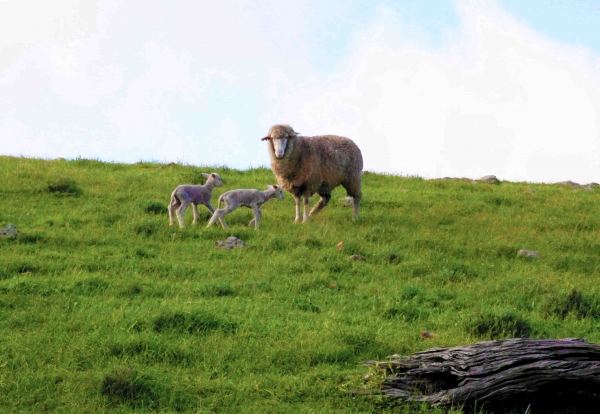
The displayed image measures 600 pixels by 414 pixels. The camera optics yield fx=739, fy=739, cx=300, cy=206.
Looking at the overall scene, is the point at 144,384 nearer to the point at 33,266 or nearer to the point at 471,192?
the point at 33,266

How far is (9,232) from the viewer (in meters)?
14.7

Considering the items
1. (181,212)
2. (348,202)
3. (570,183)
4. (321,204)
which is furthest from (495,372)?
(570,183)

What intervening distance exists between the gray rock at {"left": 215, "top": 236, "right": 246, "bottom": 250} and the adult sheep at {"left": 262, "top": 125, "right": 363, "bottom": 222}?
10.1ft

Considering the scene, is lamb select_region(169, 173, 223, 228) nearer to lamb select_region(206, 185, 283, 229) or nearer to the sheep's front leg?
the sheep's front leg

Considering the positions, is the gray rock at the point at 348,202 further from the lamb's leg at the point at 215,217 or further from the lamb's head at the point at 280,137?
the lamb's leg at the point at 215,217

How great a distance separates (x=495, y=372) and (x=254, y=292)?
16.4ft

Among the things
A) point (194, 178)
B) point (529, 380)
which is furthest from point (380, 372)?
point (194, 178)

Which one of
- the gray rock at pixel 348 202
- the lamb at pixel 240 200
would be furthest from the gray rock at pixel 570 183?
the lamb at pixel 240 200

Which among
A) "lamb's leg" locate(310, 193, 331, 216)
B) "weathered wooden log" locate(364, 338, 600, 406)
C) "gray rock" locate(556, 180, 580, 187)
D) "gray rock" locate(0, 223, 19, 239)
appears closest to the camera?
"weathered wooden log" locate(364, 338, 600, 406)

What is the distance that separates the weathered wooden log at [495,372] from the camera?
754 cm

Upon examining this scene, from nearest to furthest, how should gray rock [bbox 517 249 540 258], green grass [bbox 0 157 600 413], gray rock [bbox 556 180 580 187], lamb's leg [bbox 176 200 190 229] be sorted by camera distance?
green grass [bbox 0 157 600 413], gray rock [bbox 517 249 540 258], lamb's leg [bbox 176 200 190 229], gray rock [bbox 556 180 580 187]

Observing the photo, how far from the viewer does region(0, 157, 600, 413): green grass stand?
8.08 m

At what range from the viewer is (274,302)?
442 inches

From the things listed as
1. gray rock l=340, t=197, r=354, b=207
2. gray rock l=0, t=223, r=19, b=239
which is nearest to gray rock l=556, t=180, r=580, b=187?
gray rock l=340, t=197, r=354, b=207
